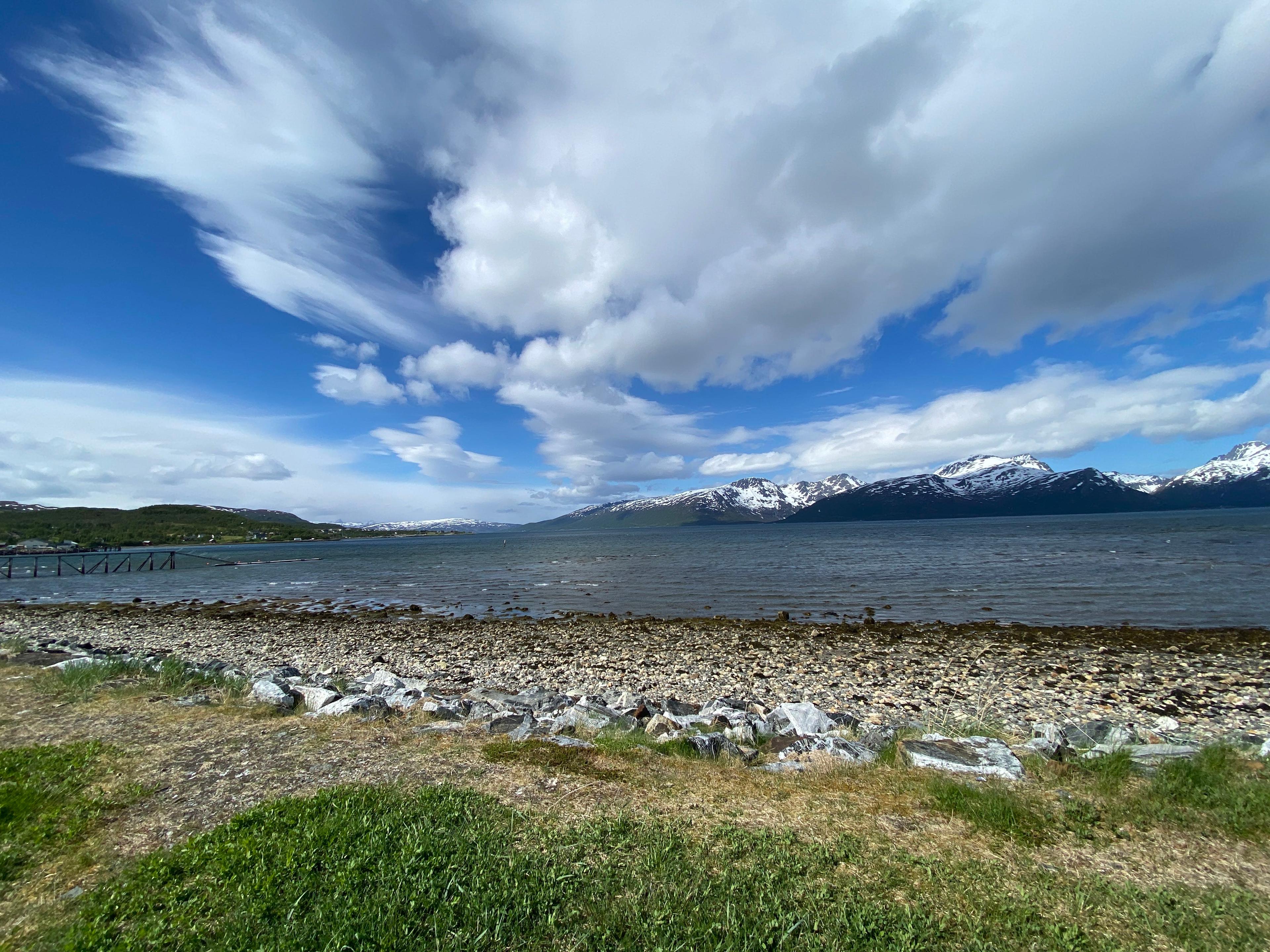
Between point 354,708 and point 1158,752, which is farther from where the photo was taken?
point 354,708

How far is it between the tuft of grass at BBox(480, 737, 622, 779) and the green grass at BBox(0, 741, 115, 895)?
15.6 ft

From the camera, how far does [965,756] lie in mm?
8320

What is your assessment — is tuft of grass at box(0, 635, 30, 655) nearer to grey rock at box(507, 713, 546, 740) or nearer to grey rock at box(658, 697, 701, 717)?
grey rock at box(507, 713, 546, 740)

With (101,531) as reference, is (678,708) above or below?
below

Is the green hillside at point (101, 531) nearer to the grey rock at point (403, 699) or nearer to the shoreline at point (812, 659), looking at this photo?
the shoreline at point (812, 659)

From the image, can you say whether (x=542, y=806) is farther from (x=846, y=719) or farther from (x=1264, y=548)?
(x=1264, y=548)

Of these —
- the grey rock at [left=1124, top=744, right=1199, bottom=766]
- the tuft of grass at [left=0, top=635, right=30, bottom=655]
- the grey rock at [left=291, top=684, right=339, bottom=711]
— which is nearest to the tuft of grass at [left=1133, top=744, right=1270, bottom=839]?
the grey rock at [left=1124, top=744, right=1199, bottom=766]

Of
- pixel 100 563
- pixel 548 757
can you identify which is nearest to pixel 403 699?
pixel 548 757

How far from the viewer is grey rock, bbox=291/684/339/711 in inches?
465

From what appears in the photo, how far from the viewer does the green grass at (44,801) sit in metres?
5.61

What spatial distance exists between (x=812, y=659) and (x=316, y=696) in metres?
17.9

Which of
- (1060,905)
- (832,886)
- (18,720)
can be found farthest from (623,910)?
(18,720)

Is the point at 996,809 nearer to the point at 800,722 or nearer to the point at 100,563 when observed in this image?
the point at 800,722

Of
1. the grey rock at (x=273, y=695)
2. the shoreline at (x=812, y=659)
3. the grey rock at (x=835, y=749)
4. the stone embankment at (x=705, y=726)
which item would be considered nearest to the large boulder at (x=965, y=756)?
the stone embankment at (x=705, y=726)
